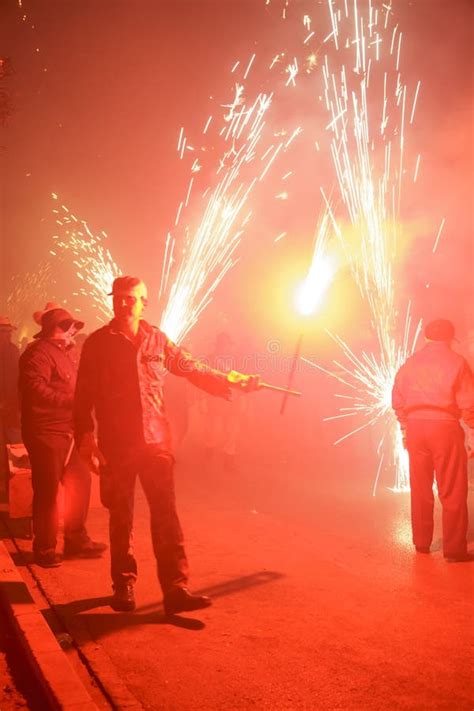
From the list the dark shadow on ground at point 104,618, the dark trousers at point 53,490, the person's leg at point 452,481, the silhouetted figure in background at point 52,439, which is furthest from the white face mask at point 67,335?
the person's leg at point 452,481

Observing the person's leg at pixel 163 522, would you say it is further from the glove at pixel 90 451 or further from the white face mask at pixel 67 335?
the white face mask at pixel 67 335

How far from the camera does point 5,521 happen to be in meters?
6.94

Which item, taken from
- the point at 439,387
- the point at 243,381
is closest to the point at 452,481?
the point at 439,387

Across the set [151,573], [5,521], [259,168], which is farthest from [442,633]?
[259,168]

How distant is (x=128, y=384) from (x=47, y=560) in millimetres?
1852

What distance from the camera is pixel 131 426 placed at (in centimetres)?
446

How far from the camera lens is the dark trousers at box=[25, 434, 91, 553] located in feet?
18.0

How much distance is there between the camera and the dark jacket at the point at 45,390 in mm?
5645

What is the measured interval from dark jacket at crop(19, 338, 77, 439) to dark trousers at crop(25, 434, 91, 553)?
3.6 inches

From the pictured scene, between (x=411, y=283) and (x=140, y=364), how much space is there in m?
8.99

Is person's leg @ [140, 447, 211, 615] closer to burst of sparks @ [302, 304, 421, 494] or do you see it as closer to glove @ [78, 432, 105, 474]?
glove @ [78, 432, 105, 474]

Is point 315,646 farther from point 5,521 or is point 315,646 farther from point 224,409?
point 224,409

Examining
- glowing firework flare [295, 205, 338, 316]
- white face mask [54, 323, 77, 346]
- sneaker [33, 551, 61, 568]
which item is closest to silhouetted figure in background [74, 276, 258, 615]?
sneaker [33, 551, 61, 568]

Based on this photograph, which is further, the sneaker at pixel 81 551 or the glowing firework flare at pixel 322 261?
the glowing firework flare at pixel 322 261
